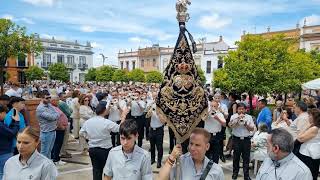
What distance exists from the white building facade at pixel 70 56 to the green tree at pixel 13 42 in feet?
133

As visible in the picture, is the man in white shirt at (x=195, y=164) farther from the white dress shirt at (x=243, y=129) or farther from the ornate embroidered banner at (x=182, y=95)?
the white dress shirt at (x=243, y=129)

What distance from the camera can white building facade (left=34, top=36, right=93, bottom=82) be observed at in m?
64.0

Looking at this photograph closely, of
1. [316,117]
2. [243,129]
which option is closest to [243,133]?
[243,129]

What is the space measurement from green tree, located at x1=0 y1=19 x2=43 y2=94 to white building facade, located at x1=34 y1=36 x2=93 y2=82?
133ft

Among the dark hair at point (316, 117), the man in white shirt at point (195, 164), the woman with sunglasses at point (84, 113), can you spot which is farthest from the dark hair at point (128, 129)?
the woman with sunglasses at point (84, 113)

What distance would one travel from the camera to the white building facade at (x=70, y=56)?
64.0 m

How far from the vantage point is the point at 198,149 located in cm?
329

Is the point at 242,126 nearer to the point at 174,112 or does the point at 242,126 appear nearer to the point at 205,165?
the point at 174,112

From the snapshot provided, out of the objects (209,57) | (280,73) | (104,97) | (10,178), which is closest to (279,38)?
(280,73)

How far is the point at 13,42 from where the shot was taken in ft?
68.6

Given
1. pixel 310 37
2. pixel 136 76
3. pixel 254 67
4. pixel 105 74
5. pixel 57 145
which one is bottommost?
pixel 57 145

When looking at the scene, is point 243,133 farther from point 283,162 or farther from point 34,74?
point 34,74

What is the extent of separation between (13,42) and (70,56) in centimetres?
4744

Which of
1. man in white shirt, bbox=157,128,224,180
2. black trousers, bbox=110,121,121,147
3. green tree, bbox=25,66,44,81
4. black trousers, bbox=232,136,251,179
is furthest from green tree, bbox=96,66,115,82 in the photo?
man in white shirt, bbox=157,128,224,180
